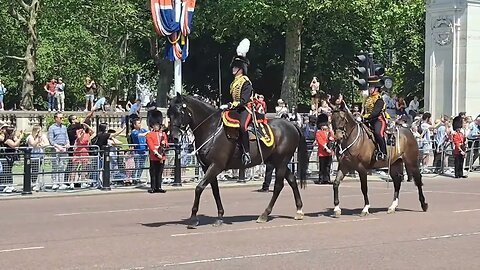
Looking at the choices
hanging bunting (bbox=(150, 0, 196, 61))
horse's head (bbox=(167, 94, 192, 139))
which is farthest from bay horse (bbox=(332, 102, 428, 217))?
hanging bunting (bbox=(150, 0, 196, 61))

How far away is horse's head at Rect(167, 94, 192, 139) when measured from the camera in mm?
15168

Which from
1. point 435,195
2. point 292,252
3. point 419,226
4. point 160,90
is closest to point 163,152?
point 435,195

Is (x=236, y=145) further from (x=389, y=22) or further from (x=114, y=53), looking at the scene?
(x=114, y=53)

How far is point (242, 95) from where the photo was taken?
15.5 metres

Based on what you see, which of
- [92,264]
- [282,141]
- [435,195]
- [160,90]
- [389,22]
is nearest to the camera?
[92,264]

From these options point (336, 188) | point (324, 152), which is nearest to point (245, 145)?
point (336, 188)

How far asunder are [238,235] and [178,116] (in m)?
2.45

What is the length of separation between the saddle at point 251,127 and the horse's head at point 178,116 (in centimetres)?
68

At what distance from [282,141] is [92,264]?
607 centimetres

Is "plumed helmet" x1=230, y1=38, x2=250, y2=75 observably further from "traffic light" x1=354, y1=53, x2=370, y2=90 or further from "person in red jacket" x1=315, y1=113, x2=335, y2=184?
"person in red jacket" x1=315, y1=113, x2=335, y2=184

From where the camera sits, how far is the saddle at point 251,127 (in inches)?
614

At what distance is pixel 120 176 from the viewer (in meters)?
24.7

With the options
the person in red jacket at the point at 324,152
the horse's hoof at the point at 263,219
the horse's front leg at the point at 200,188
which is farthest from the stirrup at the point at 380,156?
the person in red jacket at the point at 324,152

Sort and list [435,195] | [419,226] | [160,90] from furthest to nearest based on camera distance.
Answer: [160,90] → [435,195] → [419,226]
